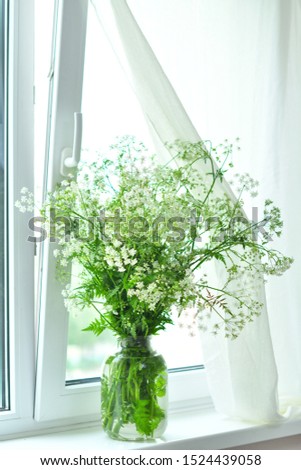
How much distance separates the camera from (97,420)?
1595 millimetres

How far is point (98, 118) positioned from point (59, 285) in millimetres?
438

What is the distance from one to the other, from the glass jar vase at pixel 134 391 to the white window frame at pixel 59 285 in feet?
0.48

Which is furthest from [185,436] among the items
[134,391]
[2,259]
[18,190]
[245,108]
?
[245,108]

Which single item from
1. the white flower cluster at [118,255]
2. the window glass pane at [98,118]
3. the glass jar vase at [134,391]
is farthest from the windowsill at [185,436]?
the white flower cluster at [118,255]

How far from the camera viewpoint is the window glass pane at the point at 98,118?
1.55 m

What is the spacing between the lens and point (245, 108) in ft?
5.34

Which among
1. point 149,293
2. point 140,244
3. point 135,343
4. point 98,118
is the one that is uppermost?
point 98,118

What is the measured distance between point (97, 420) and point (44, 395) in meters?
0.17

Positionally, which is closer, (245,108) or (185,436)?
(185,436)

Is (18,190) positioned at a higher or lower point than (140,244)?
higher

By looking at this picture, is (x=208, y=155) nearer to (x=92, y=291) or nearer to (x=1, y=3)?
(x=92, y=291)

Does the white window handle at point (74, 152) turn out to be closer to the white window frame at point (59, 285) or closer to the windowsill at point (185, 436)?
the white window frame at point (59, 285)

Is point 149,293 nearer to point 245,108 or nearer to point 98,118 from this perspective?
point 98,118

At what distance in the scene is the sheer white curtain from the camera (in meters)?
1.52
